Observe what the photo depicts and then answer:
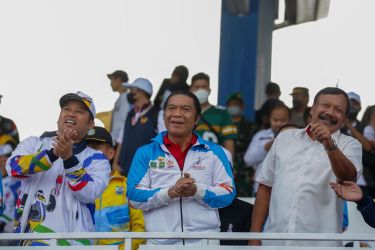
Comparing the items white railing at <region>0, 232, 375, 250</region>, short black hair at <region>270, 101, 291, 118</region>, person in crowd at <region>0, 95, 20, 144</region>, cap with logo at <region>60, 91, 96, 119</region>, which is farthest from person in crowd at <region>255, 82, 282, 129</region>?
white railing at <region>0, 232, 375, 250</region>

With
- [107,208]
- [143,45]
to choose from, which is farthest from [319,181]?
[143,45]

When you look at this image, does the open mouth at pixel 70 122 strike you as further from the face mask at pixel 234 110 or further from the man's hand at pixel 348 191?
the face mask at pixel 234 110

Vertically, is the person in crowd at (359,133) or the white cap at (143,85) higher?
the white cap at (143,85)

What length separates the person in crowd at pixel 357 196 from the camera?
257 inches

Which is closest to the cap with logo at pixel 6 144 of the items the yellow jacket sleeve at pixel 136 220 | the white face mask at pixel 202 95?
the white face mask at pixel 202 95

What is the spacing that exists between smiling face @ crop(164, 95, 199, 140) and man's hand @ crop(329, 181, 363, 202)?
1.05 m

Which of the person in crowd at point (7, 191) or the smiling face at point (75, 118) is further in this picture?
the person in crowd at point (7, 191)

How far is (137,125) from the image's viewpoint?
1102 centimetres

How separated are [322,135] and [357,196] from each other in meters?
0.39

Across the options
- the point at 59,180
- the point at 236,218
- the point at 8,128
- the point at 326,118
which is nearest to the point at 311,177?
the point at 326,118

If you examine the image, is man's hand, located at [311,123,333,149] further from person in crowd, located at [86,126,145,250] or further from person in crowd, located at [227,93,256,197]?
person in crowd, located at [227,93,256,197]

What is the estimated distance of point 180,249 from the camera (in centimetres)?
626

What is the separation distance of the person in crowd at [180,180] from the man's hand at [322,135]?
715 millimetres

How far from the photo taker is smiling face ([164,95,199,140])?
7.15m
